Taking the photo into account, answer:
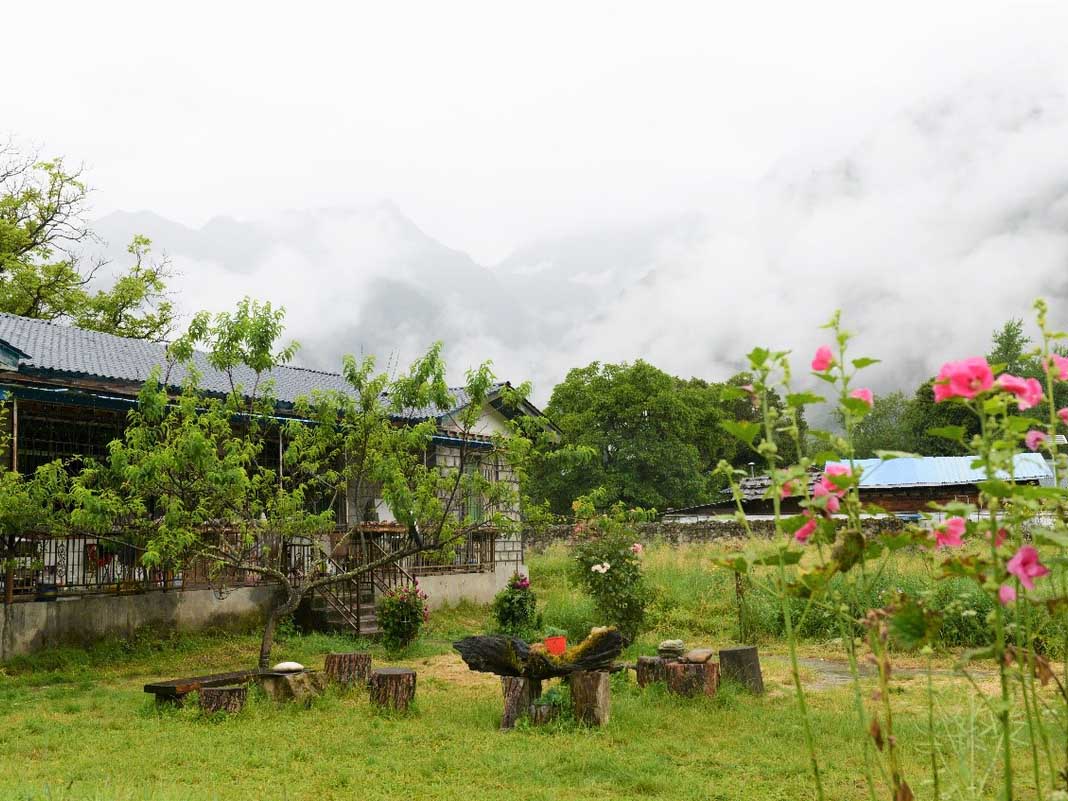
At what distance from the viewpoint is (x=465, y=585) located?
1855 centimetres

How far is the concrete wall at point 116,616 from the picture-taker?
11789 mm

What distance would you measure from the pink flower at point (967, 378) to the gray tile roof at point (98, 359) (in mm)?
9951

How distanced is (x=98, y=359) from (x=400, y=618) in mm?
6503

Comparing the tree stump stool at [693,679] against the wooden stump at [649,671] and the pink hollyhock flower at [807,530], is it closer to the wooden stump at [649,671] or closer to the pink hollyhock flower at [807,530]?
the wooden stump at [649,671]

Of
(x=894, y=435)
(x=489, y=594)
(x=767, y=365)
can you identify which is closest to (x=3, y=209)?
(x=489, y=594)

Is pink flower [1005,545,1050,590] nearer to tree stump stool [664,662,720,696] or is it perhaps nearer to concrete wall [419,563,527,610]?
tree stump stool [664,662,720,696]

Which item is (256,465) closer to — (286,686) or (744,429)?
(286,686)

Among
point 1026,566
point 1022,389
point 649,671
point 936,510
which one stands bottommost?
point 649,671

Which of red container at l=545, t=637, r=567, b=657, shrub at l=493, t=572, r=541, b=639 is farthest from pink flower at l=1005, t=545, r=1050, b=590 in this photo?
shrub at l=493, t=572, r=541, b=639

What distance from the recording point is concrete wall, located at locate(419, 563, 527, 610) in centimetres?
1756

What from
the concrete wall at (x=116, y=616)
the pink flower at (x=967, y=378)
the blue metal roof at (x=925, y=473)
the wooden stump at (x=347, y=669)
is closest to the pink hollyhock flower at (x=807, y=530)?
the pink flower at (x=967, y=378)

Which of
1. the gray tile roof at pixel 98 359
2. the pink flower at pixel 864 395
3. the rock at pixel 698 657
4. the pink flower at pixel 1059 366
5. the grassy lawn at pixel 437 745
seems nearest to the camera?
the pink flower at pixel 1059 366

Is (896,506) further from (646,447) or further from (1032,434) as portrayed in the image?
(1032,434)

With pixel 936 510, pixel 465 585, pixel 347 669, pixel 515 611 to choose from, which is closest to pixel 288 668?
pixel 347 669
